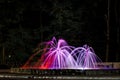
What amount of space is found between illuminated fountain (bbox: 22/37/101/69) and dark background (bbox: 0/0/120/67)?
65 centimetres

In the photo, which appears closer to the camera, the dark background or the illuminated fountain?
the illuminated fountain

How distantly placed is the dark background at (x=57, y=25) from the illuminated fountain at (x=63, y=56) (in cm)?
65

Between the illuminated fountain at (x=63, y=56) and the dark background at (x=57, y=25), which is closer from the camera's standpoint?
the illuminated fountain at (x=63, y=56)

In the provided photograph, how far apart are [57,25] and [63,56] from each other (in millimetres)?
5312

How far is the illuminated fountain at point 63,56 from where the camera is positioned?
29219mm

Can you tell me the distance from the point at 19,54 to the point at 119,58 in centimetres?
834

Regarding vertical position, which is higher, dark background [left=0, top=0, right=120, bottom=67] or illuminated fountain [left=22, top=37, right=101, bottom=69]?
dark background [left=0, top=0, right=120, bottom=67]

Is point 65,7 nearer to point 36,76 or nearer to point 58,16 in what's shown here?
point 58,16

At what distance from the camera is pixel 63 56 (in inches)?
1164

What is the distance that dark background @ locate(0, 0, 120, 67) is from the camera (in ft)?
113

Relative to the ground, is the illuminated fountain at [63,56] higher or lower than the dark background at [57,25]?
lower

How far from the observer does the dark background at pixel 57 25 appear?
1352 inches

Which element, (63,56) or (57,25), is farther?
(57,25)

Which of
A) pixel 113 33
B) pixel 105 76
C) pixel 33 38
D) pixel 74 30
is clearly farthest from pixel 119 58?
pixel 105 76
